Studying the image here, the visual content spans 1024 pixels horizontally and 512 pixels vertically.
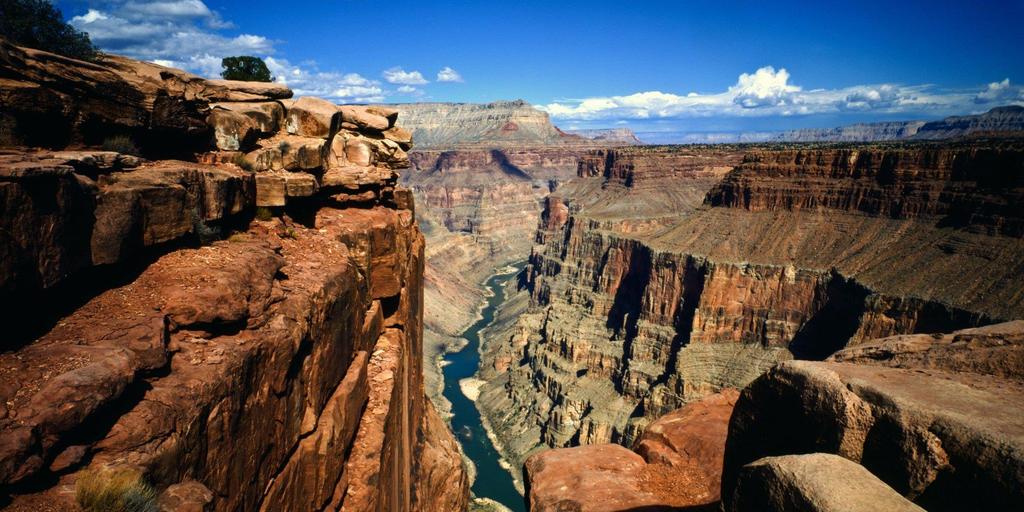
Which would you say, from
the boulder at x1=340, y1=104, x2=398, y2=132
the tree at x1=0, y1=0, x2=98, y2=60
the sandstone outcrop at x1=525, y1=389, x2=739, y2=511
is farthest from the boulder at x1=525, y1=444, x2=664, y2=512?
the tree at x1=0, y1=0, x2=98, y2=60

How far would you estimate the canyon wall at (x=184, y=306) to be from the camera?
5.89 m

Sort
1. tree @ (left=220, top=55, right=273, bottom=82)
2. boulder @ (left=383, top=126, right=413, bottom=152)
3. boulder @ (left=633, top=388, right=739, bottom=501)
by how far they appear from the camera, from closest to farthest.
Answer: boulder @ (left=633, top=388, right=739, bottom=501) < boulder @ (left=383, top=126, right=413, bottom=152) < tree @ (left=220, top=55, right=273, bottom=82)

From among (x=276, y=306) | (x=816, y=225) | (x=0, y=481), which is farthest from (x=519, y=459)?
(x=0, y=481)

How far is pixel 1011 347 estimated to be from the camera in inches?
301

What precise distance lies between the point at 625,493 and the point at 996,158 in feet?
220

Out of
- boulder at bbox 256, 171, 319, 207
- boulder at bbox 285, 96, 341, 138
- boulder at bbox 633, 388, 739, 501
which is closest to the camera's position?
boulder at bbox 633, 388, 739, 501

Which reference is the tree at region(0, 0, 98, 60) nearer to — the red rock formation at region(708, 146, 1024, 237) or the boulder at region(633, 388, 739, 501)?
the boulder at region(633, 388, 739, 501)

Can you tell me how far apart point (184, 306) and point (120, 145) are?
441cm

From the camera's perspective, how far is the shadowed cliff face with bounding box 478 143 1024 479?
5194 centimetres

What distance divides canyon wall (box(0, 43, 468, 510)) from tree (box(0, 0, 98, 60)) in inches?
633

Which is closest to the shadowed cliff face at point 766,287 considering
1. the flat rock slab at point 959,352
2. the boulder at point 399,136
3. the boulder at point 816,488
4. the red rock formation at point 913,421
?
the boulder at point 399,136

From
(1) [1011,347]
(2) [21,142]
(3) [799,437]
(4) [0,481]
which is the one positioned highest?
(2) [21,142]

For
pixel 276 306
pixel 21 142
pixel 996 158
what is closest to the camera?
pixel 21 142

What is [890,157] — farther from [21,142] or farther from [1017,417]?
[21,142]
